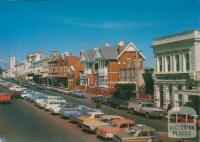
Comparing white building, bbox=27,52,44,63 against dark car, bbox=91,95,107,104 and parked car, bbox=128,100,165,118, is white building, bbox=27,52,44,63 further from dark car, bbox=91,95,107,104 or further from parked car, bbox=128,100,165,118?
parked car, bbox=128,100,165,118

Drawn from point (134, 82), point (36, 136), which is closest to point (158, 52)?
point (134, 82)

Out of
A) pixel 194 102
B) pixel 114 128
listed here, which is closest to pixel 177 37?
pixel 194 102

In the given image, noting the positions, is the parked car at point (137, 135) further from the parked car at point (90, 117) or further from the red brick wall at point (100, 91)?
the red brick wall at point (100, 91)

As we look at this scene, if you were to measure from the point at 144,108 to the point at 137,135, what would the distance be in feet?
17.9

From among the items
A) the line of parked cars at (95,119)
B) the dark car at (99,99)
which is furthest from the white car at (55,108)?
the dark car at (99,99)

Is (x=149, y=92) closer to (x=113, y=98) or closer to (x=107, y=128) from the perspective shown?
(x=113, y=98)

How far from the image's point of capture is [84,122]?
68.3ft

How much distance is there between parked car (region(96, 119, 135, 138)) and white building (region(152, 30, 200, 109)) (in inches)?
109

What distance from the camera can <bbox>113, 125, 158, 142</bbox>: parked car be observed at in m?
17.2

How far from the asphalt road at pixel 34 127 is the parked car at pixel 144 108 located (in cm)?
316

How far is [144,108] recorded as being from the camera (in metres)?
22.7

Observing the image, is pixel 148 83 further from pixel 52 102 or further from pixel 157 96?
pixel 52 102

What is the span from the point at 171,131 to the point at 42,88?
9.32 metres

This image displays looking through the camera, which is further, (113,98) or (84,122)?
(113,98)
